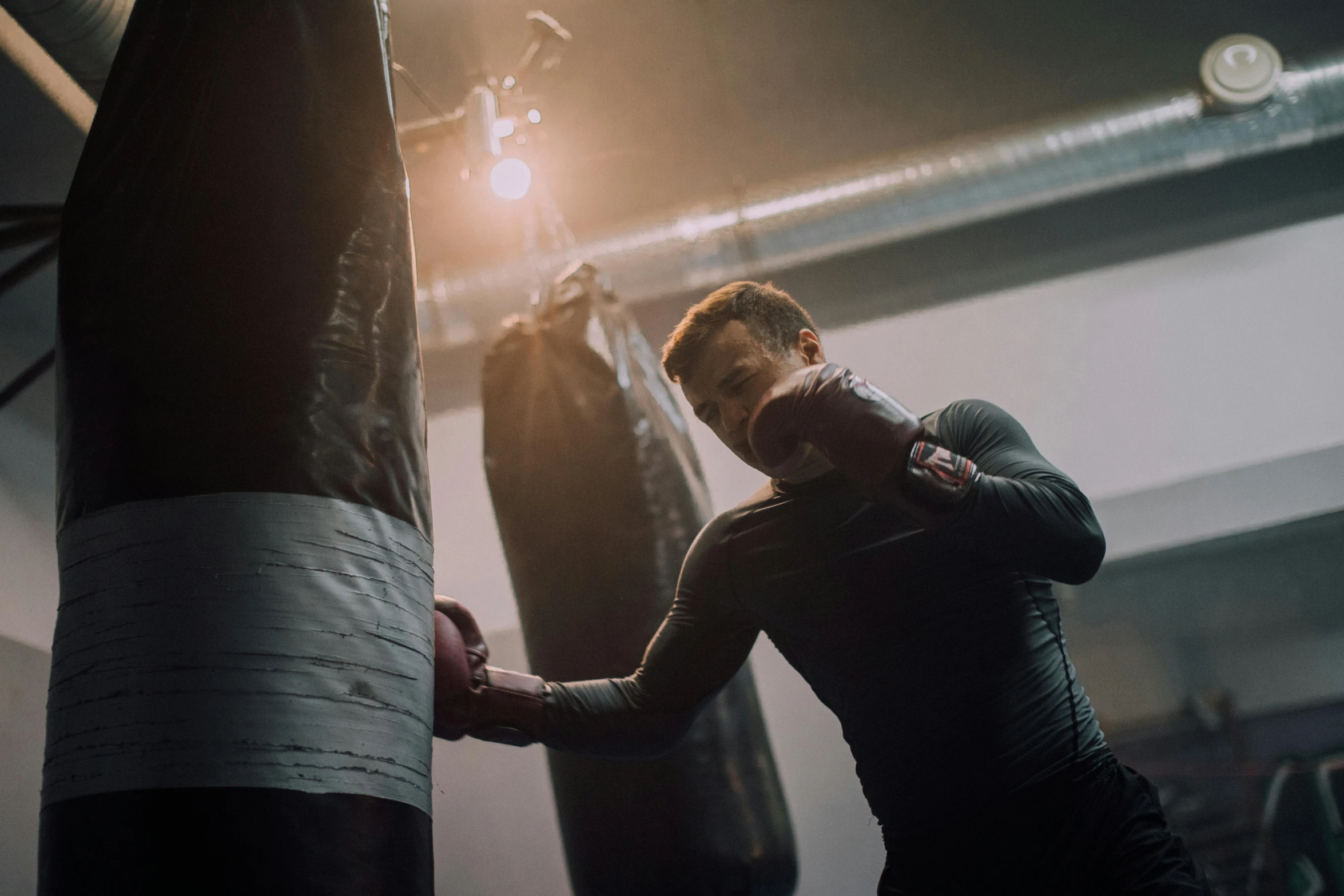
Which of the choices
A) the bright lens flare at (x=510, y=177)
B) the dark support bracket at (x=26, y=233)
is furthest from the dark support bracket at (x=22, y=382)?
the bright lens flare at (x=510, y=177)

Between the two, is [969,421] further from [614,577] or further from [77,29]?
[77,29]

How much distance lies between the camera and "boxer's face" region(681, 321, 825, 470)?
154cm

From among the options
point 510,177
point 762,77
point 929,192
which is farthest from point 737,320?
point 762,77

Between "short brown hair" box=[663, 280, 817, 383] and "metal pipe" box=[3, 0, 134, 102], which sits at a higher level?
"metal pipe" box=[3, 0, 134, 102]

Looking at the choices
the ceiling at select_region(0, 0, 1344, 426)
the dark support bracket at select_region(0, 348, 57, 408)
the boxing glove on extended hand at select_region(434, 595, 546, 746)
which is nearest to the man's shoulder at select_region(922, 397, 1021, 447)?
the boxing glove on extended hand at select_region(434, 595, 546, 746)

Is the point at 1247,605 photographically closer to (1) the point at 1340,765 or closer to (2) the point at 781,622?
(1) the point at 1340,765

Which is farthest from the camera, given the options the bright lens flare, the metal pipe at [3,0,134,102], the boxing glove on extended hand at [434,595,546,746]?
the bright lens flare

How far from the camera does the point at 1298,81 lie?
3004mm

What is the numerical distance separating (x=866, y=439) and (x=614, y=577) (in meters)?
0.85

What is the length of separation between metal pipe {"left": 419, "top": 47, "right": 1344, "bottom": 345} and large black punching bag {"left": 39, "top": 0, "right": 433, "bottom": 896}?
1.84 metres

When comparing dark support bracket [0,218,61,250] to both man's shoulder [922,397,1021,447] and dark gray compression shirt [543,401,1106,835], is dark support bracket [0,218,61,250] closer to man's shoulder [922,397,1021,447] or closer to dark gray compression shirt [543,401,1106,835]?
dark gray compression shirt [543,401,1106,835]

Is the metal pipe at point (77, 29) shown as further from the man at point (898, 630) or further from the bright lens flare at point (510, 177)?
the man at point (898, 630)

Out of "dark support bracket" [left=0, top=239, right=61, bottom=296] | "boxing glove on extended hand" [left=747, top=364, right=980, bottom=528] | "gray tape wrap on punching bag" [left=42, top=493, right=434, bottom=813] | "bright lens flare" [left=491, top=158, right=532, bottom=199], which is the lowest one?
"gray tape wrap on punching bag" [left=42, top=493, right=434, bottom=813]

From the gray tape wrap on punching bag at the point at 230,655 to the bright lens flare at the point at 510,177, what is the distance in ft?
6.17
